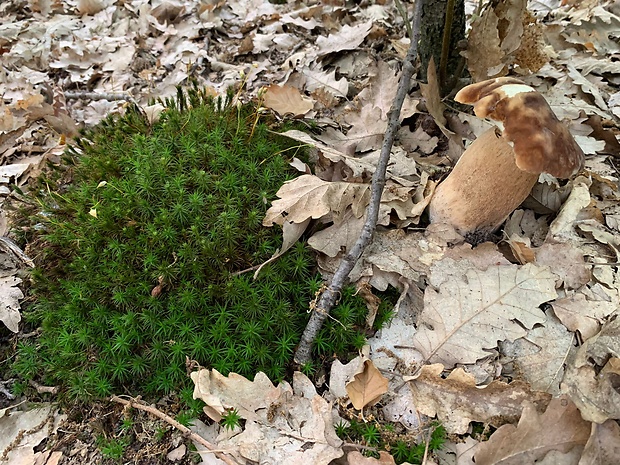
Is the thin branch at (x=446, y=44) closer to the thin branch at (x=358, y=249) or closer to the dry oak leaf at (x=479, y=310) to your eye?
the thin branch at (x=358, y=249)

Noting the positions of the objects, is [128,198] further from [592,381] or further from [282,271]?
[592,381]

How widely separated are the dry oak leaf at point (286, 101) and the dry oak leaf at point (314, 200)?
0.75 metres

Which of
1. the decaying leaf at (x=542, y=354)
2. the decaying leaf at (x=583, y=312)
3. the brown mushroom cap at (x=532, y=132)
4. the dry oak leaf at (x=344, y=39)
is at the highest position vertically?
the brown mushroom cap at (x=532, y=132)

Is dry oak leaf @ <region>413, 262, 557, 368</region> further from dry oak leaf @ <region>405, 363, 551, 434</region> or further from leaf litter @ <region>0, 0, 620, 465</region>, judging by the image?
dry oak leaf @ <region>405, 363, 551, 434</region>

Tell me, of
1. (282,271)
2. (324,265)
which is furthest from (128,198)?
(324,265)

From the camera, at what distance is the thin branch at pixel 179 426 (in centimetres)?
197

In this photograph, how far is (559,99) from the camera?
11.1 feet

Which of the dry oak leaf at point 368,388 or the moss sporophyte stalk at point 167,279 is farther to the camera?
the moss sporophyte stalk at point 167,279

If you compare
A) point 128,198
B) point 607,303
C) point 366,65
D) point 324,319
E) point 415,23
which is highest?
point 415,23

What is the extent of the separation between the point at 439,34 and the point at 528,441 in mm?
2680

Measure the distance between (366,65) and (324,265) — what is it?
2296 mm

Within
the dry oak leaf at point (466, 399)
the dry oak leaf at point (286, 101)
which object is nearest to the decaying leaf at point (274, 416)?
the dry oak leaf at point (466, 399)

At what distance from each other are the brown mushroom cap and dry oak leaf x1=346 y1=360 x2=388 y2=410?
1173 mm

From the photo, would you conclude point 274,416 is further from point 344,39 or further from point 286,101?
point 344,39
